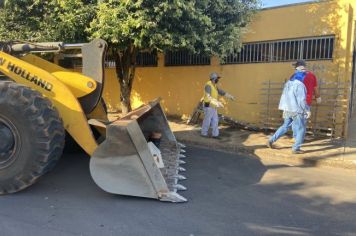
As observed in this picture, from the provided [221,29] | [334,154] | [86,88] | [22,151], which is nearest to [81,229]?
[22,151]

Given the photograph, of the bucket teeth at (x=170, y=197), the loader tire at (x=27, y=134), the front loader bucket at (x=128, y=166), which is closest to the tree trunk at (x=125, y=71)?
the loader tire at (x=27, y=134)

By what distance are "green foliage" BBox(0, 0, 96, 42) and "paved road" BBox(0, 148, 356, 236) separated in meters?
3.59

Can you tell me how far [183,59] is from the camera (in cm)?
1212

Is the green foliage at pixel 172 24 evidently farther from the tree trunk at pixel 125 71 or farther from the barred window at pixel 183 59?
the barred window at pixel 183 59

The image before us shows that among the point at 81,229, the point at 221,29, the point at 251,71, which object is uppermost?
the point at 221,29

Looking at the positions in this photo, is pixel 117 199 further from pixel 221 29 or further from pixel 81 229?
pixel 221 29

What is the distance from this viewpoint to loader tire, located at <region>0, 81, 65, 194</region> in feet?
15.7

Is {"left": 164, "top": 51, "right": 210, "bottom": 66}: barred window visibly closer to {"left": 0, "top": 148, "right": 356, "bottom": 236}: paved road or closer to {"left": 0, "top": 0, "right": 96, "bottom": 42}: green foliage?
{"left": 0, "top": 0, "right": 96, "bottom": 42}: green foliage

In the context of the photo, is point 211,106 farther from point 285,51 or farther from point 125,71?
point 125,71

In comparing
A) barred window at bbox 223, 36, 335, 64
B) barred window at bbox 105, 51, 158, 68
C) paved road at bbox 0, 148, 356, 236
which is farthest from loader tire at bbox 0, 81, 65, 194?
barred window at bbox 105, 51, 158, 68

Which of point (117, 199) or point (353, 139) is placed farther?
point (353, 139)

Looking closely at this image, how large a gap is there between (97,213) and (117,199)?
1.39ft

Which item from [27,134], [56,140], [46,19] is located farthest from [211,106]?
[27,134]

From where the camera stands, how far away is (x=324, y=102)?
8.99m
